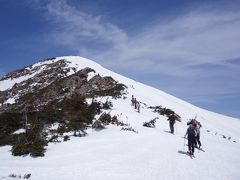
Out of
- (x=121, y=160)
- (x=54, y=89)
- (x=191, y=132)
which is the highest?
(x=54, y=89)

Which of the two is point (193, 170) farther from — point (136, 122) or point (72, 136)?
point (136, 122)

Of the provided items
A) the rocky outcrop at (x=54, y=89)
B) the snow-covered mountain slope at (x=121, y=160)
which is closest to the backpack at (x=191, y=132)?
the snow-covered mountain slope at (x=121, y=160)

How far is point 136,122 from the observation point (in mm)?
27625

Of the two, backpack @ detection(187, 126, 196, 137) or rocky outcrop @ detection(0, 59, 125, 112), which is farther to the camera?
rocky outcrop @ detection(0, 59, 125, 112)

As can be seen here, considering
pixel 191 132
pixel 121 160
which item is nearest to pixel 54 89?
pixel 191 132

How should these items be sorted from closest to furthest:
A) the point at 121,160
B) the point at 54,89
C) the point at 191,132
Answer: the point at 121,160 → the point at 191,132 → the point at 54,89

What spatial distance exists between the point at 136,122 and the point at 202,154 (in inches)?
408

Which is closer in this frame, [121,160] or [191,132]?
[121,160]

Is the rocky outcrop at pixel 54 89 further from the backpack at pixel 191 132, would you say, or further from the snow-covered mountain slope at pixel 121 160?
the backpack at pixel 191 132

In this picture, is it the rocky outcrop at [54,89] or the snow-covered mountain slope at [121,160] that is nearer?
the snow-covered mountain slope at [121,160]

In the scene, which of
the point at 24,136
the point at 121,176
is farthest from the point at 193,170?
the point at 24,136

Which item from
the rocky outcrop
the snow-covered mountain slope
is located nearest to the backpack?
the snow-covered mountain slope

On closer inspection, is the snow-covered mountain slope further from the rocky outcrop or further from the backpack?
the rocky outcrop

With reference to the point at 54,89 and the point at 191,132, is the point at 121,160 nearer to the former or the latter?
the point at 191,132
